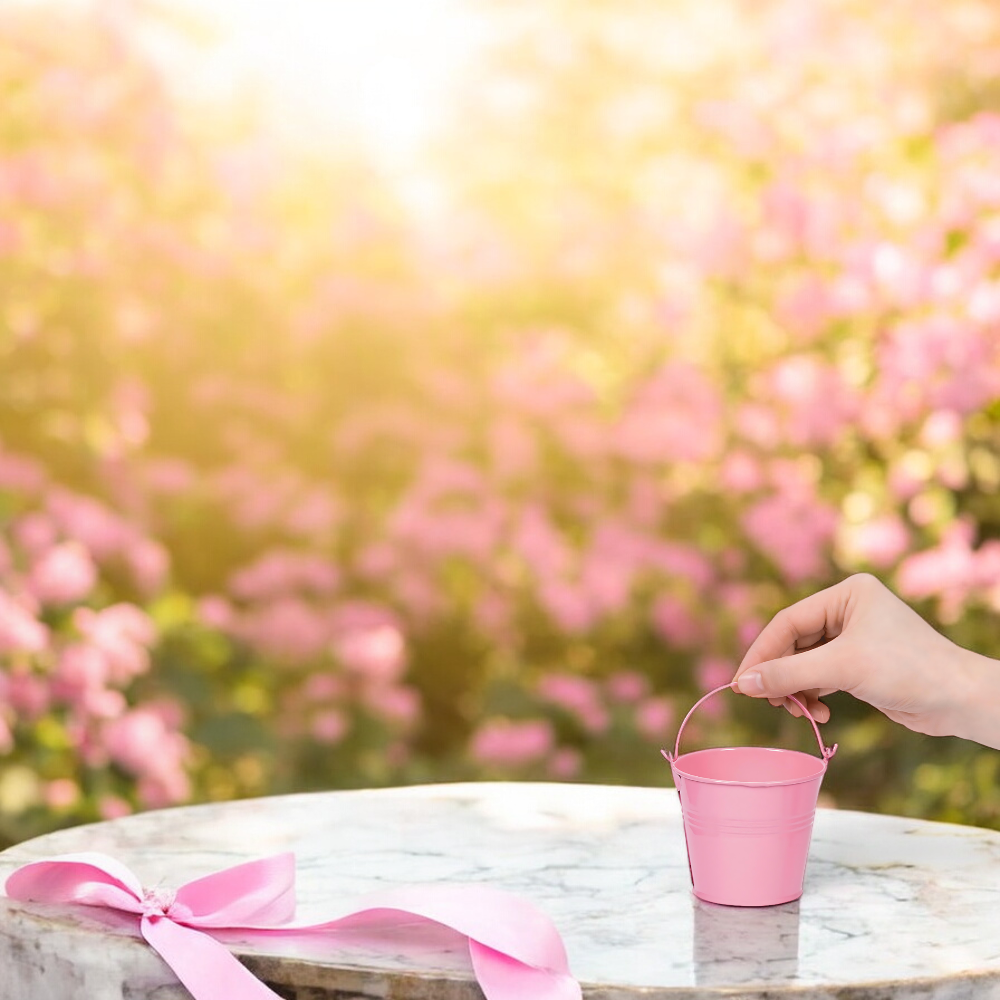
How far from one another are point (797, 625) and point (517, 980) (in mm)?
464

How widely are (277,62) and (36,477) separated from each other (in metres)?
1.29

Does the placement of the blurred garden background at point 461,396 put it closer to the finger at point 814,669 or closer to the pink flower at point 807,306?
the pink flower at point 807,306

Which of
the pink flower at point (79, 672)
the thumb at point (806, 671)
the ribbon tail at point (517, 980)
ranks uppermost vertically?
the thumb at point (806, 671)

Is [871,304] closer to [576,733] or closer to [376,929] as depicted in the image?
[576,733]

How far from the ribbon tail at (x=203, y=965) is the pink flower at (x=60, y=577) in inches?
71.2

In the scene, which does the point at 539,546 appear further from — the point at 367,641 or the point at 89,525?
the point at 89,525

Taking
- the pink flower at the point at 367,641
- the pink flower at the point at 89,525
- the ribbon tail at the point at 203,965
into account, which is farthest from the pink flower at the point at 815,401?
the ribbon tail at the point at 203,965

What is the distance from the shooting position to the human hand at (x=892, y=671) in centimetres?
120

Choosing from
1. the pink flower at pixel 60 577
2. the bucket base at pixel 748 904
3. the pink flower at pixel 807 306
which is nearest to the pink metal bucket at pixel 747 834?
the bucket base at pixel 748 904

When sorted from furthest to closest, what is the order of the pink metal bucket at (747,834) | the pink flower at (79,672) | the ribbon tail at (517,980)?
the pink flower at (79,672), the pink metal bucket at (747,834), the ribbon tail at (517,980)

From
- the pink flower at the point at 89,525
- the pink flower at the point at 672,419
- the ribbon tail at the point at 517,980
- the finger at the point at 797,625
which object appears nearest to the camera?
the ribbon tail at the point at 517,980

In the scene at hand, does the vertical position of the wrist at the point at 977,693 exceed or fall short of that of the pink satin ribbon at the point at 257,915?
it exceeds it

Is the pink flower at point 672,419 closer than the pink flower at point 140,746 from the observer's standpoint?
No

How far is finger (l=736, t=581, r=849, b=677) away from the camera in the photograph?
1294 millimetres
